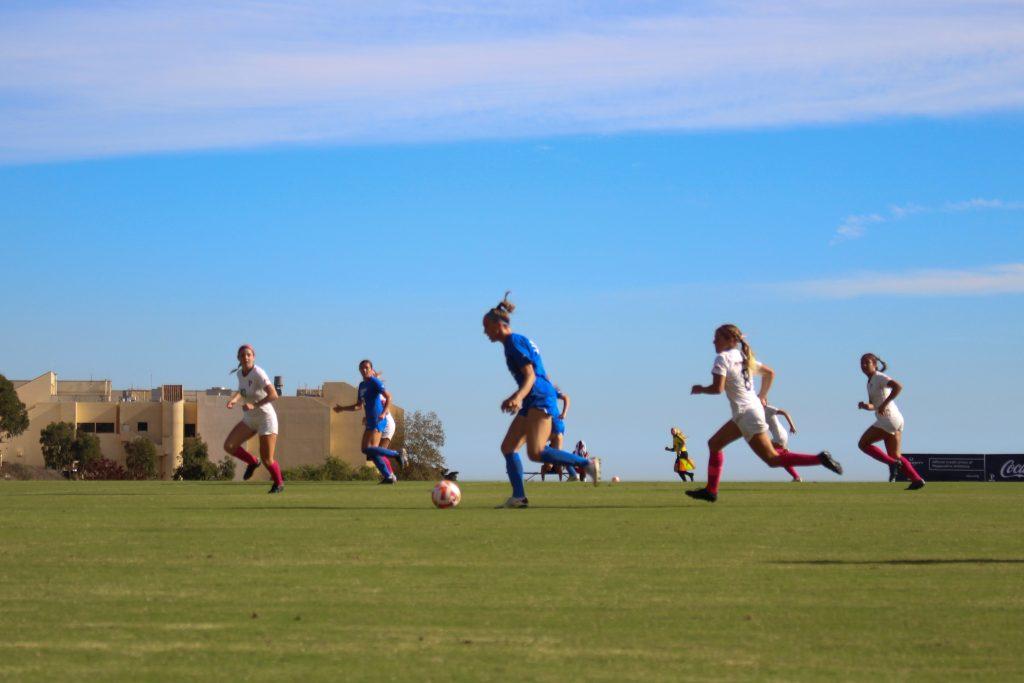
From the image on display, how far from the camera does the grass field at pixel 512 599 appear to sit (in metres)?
6.12

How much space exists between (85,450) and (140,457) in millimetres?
5448

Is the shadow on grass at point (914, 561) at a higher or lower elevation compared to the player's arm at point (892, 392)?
lower

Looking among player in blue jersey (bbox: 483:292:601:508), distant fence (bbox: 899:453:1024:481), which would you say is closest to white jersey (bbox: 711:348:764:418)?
player in blue jersey (bbox: 483:292:601:508)

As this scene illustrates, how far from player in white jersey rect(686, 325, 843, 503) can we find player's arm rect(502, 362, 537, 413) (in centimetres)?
206

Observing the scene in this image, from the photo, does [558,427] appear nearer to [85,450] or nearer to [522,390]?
[522,390]

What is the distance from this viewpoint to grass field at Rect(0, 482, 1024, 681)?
241 inches

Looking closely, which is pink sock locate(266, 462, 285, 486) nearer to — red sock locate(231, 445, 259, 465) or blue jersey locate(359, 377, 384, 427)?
red sock locate(231, 445, 259, 465)

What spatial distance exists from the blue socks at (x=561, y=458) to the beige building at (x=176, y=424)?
4861 inches

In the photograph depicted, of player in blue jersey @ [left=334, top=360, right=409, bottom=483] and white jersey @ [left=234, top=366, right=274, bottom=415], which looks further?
player in blue jersey @ [left=334, top=360, right=409, bottom=483]

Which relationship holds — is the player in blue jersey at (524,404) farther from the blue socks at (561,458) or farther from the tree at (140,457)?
the tree at (140,457)

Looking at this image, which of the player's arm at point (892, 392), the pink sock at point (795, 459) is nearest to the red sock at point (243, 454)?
the pink sock at point (795, 459)

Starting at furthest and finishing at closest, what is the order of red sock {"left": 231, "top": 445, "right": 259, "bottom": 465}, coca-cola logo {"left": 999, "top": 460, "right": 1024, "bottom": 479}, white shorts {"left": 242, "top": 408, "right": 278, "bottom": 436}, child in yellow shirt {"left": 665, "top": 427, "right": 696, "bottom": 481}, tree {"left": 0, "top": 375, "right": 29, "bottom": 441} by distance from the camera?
tree {"left": 0, "top": 375, "right": 29, "bottom": 441}
coca-cola logo {"left": 999, "top": 460, "right": 1024, "bottom": 479}
child in yellow shirt {"left": 665, "top": 427, "right": 696, "bottom": 481}
red sock {"left": 231, "top": 445, "right": 259, "bottom": 465}
white shorts {"left": 242, "top": 408, "right": 278, "bottom": 436}

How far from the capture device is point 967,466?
179 feet

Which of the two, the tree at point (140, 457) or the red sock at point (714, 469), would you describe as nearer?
the red sock at point (714, 469)
